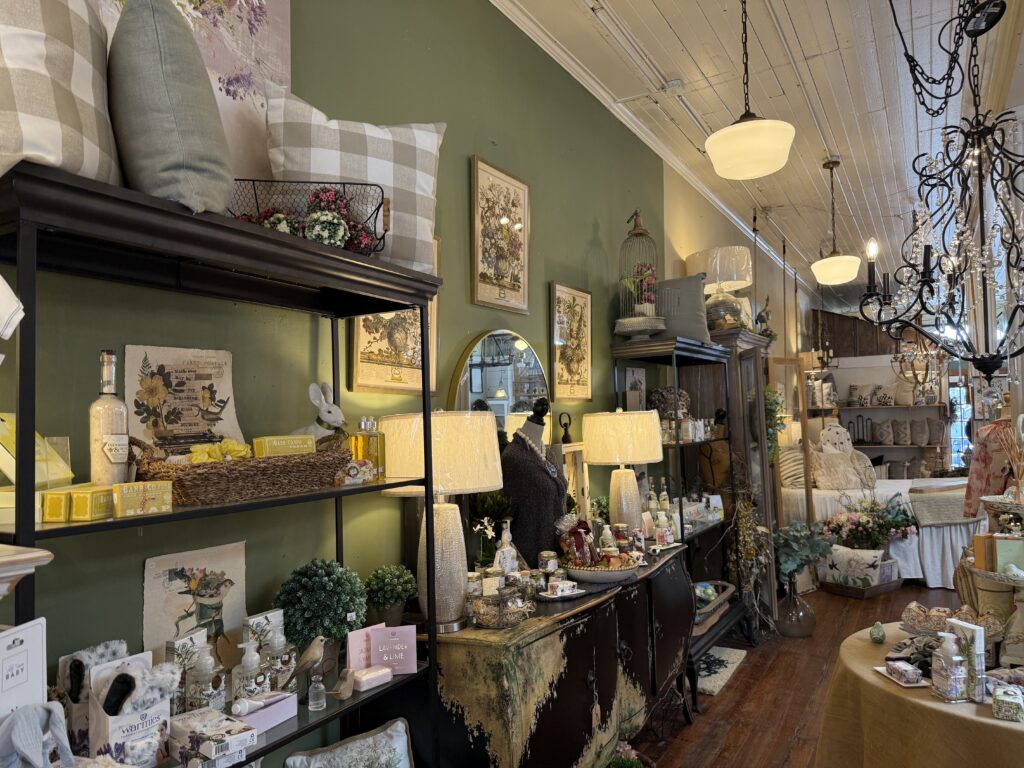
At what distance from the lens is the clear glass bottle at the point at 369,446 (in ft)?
6.12

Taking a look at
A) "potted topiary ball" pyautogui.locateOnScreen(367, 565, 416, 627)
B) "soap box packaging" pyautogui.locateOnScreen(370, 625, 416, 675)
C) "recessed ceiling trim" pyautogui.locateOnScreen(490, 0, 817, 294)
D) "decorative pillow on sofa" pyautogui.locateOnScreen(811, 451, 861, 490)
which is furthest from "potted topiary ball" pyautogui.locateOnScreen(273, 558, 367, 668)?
"decorative pillow on sofa" pyautogui.locateOnScreen(811, 451, 861, 490)

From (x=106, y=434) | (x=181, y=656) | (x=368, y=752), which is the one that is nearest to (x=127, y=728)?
(x=181, y=656)

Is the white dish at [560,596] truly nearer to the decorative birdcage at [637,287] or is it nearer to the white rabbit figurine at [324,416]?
the white rabbit figurine at [324,416]

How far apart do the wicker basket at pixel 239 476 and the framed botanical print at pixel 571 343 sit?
5.93 feet

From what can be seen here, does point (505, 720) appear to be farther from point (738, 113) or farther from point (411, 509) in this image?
point (738, 113)

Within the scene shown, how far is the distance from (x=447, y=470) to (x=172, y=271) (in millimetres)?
910

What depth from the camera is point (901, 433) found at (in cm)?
998

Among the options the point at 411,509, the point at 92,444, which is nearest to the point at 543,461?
the point at 411,509

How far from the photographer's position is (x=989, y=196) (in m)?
4.88

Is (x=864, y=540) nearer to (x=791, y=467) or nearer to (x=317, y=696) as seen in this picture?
(x=791, y=467)

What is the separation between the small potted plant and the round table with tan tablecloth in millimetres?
2536

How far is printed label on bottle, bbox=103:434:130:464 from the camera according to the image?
128 centimetres

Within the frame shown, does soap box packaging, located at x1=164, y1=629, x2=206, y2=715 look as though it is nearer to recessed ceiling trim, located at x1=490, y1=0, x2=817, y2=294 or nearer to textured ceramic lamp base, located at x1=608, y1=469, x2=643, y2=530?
textured ceramic lamp base, located at x1=608, y1=469, x2=643, y2=530

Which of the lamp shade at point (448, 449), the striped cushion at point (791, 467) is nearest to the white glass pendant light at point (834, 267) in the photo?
the striped cushion at point (791, 467)
